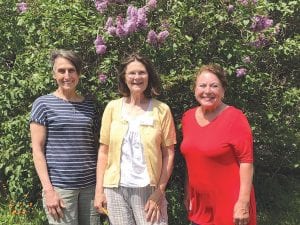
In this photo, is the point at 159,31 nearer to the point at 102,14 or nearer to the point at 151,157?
the point at 102,14

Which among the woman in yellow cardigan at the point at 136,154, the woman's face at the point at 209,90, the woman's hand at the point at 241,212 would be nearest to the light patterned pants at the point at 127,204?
the woman in yellow cardigan at the point at 136,154

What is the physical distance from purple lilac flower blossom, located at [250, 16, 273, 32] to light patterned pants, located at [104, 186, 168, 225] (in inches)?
74.5

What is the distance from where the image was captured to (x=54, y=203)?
345 cm

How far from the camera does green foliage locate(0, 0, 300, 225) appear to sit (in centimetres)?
426

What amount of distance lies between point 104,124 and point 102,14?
126 centimetres

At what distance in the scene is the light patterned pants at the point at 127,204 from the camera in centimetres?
338

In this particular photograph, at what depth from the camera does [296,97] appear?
5.03m

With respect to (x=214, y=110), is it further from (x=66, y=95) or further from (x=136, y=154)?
(x=66, y=95)

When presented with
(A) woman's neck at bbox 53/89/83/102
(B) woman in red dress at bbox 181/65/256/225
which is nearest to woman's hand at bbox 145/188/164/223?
(B) woman in red dress at bbox 181/65/256/225

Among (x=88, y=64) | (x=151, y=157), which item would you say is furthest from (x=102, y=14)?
(x=151, y=157)

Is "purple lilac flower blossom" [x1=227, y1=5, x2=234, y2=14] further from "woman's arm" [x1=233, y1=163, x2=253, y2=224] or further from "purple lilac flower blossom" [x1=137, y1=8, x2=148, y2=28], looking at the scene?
"woman's arm" [x1=233, y1=163, x2=253, y2=224]

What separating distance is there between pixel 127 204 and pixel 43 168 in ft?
2.10

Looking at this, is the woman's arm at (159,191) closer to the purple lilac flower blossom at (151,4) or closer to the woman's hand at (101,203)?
the woman's hand at (101,203)

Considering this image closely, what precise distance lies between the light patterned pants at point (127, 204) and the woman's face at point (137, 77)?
0.67m
